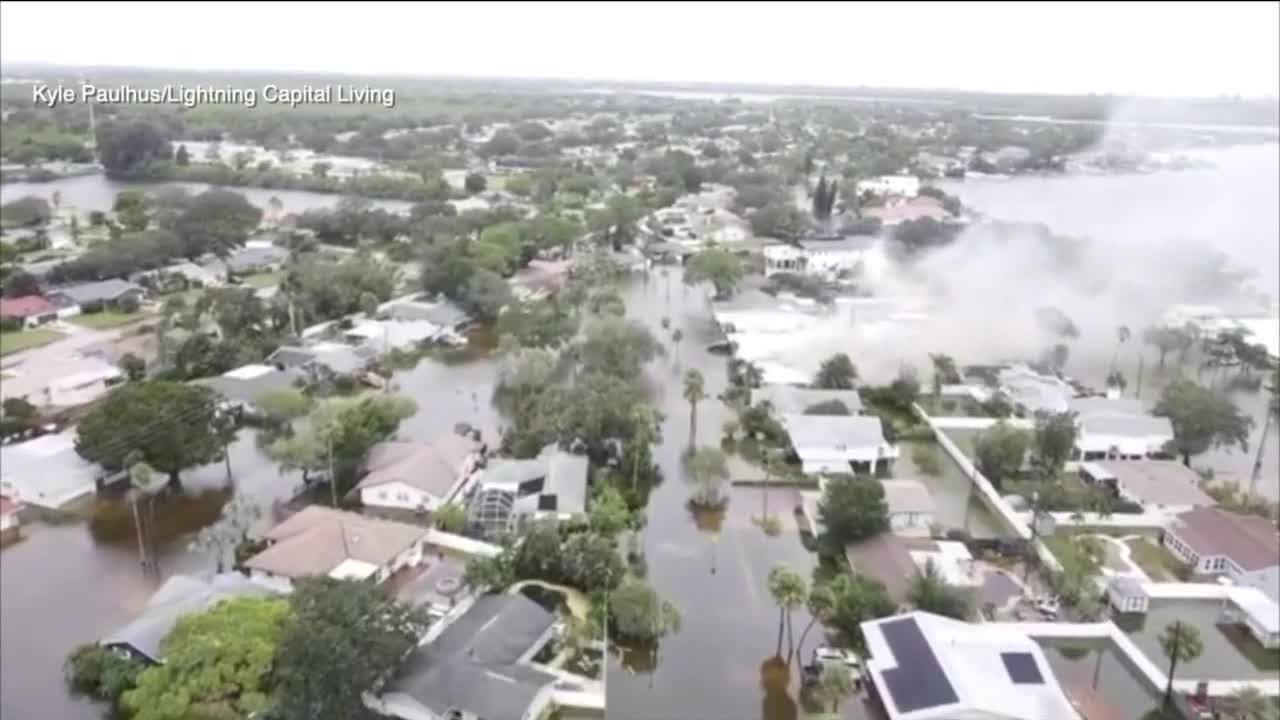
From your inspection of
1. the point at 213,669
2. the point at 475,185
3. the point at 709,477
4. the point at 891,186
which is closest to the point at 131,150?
the point at 475,185

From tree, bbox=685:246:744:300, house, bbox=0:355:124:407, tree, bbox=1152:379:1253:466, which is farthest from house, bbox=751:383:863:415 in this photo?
house, bbox=0:355:124:407

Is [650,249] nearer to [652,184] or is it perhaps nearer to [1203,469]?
[652,184]

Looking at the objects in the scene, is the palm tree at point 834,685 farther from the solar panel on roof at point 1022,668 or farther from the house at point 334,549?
the house at point 334,549

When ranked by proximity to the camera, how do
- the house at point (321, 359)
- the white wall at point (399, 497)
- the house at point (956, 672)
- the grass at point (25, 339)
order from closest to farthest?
the house at point (956, 672)
the white wall at point (399, 497)
the house at point (321, 359)
the grass at point (25, 339)

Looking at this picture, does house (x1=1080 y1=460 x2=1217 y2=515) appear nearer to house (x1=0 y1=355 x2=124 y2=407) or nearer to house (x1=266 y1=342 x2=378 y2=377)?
house (x1=266 y1=342 x2=378 y2=377)

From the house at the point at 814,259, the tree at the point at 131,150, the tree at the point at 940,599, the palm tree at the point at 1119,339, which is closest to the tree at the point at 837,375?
the palm tree at the point at 1119,339

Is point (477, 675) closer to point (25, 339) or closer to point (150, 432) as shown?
point (150, 432)
